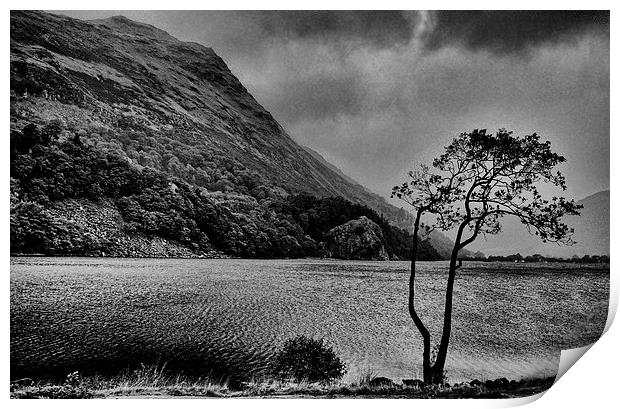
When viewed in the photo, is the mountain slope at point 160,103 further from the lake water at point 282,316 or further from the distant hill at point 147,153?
the lake water at point 282,316

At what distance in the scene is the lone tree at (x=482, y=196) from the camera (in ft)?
21.1

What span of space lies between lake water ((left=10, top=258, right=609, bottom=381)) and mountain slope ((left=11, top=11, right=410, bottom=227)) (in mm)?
1154

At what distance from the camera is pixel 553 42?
6.76 m

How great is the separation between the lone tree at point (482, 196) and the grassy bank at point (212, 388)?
0.35m

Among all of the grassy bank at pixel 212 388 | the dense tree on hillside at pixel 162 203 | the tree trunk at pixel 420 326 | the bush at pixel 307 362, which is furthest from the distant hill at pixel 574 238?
the bush at pixel 307 362

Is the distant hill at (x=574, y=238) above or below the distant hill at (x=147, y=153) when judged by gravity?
below

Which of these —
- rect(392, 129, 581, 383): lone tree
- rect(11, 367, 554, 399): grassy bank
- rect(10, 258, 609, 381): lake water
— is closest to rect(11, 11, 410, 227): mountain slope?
rect(392, 129, 581, 383): lone tree

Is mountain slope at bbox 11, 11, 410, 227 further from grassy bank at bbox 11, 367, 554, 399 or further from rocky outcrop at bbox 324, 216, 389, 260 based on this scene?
grassy bank at bbox 11, 367, 554, 399

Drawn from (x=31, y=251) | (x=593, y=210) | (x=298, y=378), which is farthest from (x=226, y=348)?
(x=593, y=210)

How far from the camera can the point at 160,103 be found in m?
7.47

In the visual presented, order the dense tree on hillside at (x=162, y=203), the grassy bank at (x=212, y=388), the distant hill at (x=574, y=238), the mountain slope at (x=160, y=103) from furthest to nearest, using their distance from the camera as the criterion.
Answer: the mountain slope at (x=160, y=103), the dense tree on hillside at (x=162, y=203), the distant hill at (x=574, y=238), the grassy bank at (x=212, y=388)

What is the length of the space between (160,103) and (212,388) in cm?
385
